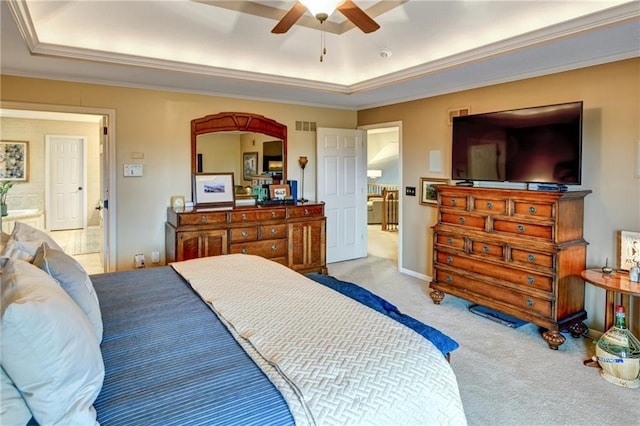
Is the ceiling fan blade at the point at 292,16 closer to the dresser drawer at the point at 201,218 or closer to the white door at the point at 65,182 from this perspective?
the dresser drawer at the point at 201,218

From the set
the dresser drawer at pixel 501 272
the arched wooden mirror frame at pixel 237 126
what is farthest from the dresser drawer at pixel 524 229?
the arched wooden mirror frame at pixel 237 126

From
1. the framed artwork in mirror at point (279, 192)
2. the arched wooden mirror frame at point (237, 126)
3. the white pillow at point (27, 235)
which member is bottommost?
the white pillow at point (27, 235)

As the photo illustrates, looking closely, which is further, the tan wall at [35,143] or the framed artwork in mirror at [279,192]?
the tan wall at [35,143]

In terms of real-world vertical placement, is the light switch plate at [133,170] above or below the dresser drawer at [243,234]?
above

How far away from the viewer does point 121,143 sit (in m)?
4.43

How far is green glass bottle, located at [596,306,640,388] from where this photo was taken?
2662 mm

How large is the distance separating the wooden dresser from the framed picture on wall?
5.41 meters

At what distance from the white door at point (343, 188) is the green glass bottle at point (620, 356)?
3719mm

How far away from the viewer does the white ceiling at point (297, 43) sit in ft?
9.87

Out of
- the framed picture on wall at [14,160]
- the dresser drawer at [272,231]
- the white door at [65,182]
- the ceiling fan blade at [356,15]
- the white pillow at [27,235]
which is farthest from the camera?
the white door at [65,182]

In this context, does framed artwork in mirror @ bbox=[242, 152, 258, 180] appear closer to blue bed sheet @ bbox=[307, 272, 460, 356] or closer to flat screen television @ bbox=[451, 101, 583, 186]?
flat screen television @ bbox=[451, 101, 583, 186]

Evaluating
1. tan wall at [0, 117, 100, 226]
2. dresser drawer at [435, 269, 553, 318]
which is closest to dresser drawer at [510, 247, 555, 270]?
dresser drawer at [435, 269, 553, 318]

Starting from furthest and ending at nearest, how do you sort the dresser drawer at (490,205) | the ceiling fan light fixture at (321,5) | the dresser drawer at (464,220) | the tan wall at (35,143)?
the tan wall at (35,143) < the dresser drawer at (464,220) < the dresser drawer at (490,205) < the ceiling fan light fixture at (321,5)

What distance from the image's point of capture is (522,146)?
11.8 ft
